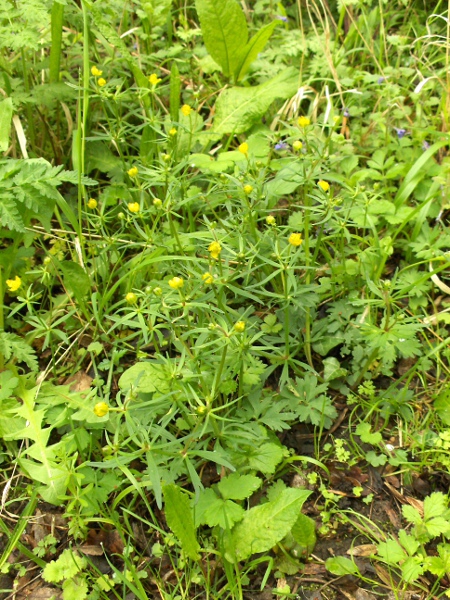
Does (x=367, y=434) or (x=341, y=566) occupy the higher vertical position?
(x=367, y=434)

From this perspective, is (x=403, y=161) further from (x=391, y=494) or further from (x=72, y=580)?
(x=72, y=580)

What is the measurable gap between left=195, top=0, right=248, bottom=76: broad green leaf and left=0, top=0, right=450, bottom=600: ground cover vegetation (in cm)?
1

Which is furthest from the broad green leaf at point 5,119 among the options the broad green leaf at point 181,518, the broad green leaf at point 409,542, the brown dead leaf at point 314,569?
the broad green leaf at point 409,542

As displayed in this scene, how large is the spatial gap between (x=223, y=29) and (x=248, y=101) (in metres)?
0.43

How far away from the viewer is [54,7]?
8.93 ft

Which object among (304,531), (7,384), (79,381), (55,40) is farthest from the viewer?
(55,40)

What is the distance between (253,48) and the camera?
313 cm

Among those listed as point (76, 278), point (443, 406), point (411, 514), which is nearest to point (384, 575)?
point (411, 514)

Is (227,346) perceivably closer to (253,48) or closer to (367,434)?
(367,434)

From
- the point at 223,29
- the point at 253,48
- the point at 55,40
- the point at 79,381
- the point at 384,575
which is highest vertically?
the point at 55,40

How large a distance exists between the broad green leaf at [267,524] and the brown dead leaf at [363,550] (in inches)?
11.1

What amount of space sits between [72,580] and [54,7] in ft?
7.96

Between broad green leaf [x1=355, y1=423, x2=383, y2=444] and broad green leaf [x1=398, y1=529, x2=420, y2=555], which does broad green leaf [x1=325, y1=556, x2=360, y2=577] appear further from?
broad green leaf [x1=355, y1=423, x2=383, y2=444]

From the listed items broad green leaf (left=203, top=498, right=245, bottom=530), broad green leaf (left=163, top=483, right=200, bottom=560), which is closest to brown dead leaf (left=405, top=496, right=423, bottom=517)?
broad green leaf (left=203, top=498, right=245, bottom=530)
